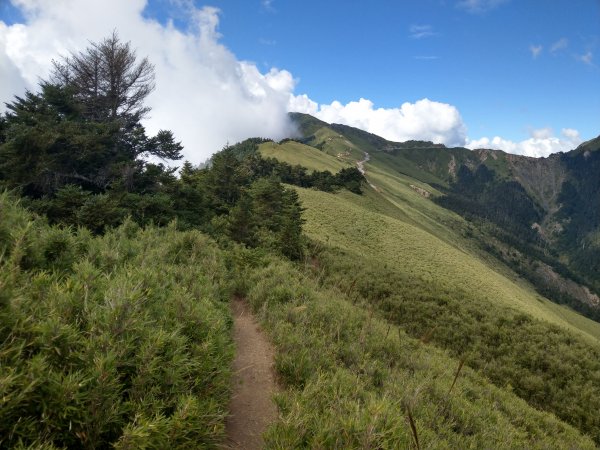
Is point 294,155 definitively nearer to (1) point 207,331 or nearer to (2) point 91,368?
(1) point 207,331

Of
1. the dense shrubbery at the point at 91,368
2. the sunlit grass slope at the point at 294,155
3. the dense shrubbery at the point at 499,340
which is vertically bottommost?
the dense shrubbery at the point at 499,340

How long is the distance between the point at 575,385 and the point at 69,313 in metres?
18.7

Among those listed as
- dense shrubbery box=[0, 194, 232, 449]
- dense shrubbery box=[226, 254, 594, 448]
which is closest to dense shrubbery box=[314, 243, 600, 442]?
dense shrubbery box=[226, 254, 594, 448]

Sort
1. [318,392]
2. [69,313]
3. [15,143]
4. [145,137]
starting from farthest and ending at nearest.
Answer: [145,137] < [15,143] < [318,392] < [69,313]

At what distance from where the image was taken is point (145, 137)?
29594 millimetres

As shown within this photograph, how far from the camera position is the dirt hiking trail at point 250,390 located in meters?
5.71

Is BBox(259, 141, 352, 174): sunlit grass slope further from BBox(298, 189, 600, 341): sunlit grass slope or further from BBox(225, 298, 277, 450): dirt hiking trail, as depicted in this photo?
BBox(225, 298, 277, 450): dirt hiking trail

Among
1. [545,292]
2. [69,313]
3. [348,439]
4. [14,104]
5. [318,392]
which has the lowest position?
[545,292]

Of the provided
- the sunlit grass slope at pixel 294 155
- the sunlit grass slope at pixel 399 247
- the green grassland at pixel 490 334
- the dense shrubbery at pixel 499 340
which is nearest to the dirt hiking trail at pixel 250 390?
the green grassland at pixel 490 334

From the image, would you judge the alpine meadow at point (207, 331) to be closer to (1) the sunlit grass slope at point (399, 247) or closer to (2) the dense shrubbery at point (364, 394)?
(2) the dense shrubbery at point (364, 394)

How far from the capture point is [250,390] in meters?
7.20

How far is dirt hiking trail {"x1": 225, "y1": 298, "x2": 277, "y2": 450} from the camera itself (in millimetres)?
5715

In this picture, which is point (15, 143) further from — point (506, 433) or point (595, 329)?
point (595, 329)

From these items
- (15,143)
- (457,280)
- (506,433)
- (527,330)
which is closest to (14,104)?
(15,143)
